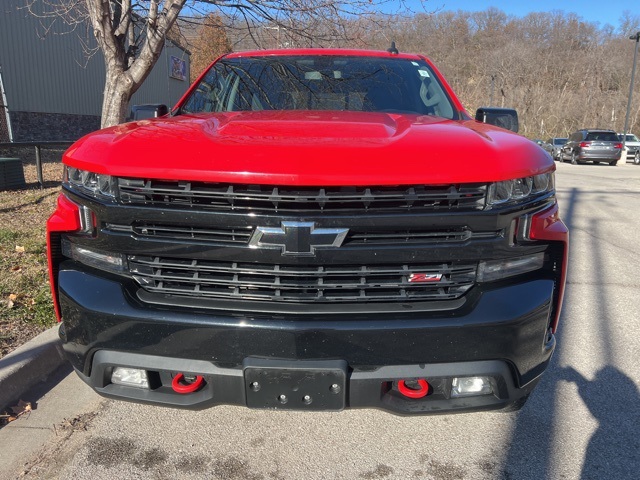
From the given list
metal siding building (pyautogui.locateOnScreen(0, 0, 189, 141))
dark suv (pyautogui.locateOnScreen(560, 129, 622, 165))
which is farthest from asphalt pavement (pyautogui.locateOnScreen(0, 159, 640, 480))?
dark suv (pyautogui.locateOnScreen(560, 129, 622, 165))

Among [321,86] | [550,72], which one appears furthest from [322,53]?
[550,72]

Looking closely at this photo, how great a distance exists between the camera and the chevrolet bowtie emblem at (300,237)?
179cm

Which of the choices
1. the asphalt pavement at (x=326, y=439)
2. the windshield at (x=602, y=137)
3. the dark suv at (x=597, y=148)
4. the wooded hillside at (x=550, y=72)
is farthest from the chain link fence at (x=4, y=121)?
the wooded hillside at (x=550, y=72)

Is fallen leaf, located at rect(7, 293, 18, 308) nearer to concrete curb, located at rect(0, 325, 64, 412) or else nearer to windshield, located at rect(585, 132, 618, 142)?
concrete curb, located at rect(0, 325, 64, 412)

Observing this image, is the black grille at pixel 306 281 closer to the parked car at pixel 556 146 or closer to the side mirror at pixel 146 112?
the side mirror at pixel 146 112

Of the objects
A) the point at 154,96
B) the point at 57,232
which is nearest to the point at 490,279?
the point at 57,232

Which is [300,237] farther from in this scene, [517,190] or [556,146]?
[556,146]

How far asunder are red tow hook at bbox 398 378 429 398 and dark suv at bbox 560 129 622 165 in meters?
29.6

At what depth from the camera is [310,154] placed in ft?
5.90

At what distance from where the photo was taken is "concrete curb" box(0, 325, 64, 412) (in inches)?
108

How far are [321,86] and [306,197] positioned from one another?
182 centimetres

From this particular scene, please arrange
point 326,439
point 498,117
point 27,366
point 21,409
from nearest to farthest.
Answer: point 326,439, point 21,409, point 27,366, point 498,117

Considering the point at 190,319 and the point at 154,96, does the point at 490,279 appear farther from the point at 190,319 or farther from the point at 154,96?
the point at 154,96

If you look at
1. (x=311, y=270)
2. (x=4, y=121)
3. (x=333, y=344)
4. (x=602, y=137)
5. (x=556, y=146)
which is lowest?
(x=556, y=146)
